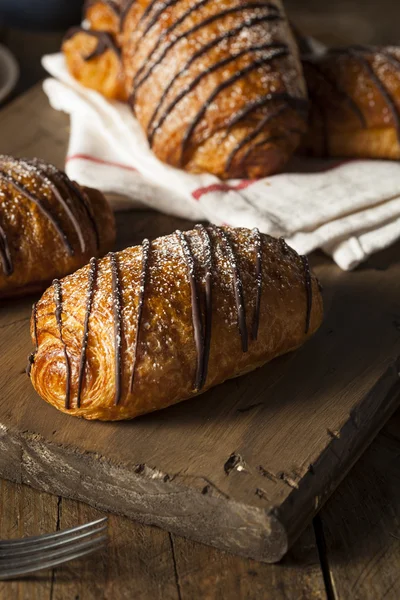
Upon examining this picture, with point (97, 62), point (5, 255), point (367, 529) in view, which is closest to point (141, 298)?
point (5, 255)

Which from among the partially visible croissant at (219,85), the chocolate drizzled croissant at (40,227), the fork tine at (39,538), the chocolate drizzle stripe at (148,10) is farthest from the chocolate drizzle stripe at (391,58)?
the fork tine at (39,538)

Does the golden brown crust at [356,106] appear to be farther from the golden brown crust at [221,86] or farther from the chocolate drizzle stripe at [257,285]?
the chocolate drizzle stripe at [257,285]

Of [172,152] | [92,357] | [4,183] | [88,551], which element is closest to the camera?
[88,551]

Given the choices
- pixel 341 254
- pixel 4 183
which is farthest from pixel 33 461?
pixel 341 254

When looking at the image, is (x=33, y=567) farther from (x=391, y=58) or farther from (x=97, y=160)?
(x=391, y=58)

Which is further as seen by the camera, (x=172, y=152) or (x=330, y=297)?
(x=172, y=152)

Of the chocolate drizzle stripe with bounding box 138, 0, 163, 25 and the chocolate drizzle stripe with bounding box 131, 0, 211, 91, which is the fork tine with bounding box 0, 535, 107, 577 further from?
the chocolate drizzle stripe with bounding box 138, 0, 163, 25

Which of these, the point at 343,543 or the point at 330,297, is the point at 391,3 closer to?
the point at 330,297
